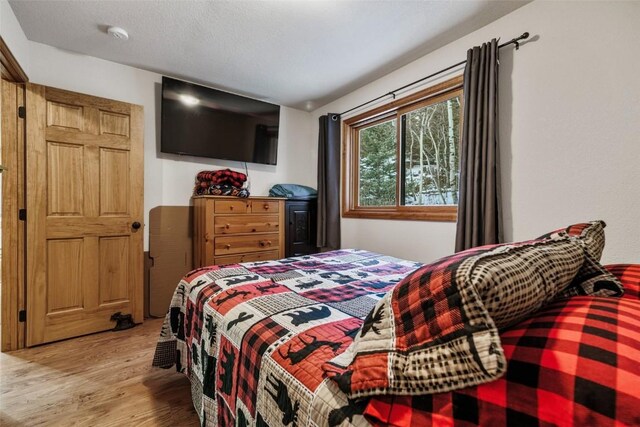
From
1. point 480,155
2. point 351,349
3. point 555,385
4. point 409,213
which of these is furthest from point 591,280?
point 409,213

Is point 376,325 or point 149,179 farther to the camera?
point 149,179

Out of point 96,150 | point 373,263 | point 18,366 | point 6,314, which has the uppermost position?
point 96,150

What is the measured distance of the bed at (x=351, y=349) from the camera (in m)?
0.44

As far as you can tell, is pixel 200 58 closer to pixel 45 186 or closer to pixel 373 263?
pixel 45 186

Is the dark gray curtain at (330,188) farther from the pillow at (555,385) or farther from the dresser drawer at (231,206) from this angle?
the pillow at (555,385)

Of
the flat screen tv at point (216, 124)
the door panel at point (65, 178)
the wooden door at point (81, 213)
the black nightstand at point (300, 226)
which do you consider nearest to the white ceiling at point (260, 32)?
the flat screen tv at point (216, 124)

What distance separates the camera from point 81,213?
7.70ft

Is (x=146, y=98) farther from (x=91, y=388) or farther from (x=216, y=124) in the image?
(x=91, y=388)

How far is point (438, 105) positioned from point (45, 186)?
3356 millimetres

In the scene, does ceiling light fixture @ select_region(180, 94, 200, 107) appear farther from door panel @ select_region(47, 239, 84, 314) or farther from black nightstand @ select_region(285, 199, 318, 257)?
door panel @ select_region(47, 239, 84, 314)

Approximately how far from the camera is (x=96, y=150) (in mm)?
2402

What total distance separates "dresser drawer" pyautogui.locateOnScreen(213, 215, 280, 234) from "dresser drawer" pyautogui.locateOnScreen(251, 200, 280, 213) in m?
0.07

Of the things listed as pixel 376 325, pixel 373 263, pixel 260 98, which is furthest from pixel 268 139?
pixel 376 325

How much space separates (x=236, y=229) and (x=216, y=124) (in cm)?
120
